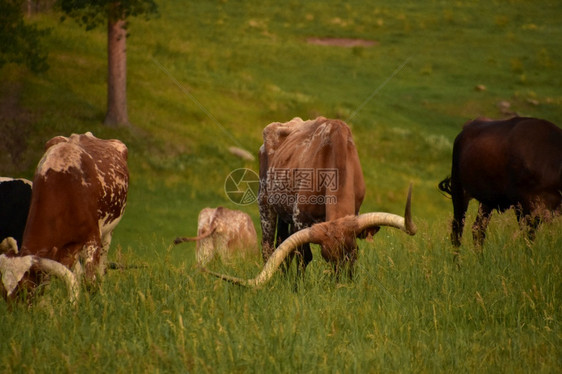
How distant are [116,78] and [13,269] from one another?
14.8 meters

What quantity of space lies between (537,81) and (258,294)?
30006 millimetres

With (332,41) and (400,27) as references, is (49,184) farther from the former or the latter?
(400,27)

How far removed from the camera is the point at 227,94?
1107 inches

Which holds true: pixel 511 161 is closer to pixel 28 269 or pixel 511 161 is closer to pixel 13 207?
pixel 28 269

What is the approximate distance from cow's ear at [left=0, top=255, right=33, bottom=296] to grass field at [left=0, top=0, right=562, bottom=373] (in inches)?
8.7

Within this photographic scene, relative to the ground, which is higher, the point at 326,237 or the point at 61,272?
the point at 326,237

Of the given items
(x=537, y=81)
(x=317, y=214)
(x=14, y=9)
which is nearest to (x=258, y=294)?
(x=317, y=214)

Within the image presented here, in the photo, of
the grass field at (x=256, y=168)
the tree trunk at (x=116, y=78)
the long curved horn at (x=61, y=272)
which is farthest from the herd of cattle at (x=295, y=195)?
the tree trunk at (x=116, y=78)

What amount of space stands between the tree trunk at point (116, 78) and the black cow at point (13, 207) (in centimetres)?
1140

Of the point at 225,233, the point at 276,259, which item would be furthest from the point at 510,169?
the point at 225,233

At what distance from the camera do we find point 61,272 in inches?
324

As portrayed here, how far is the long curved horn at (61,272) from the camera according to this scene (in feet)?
26.8

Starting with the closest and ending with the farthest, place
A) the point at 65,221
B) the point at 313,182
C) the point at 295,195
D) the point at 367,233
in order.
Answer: the point at 367,233, the point at 65,221, the point at 313,182, the point at 295,195

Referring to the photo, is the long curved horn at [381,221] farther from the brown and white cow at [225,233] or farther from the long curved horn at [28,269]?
the brown and white cow at [225,233]
